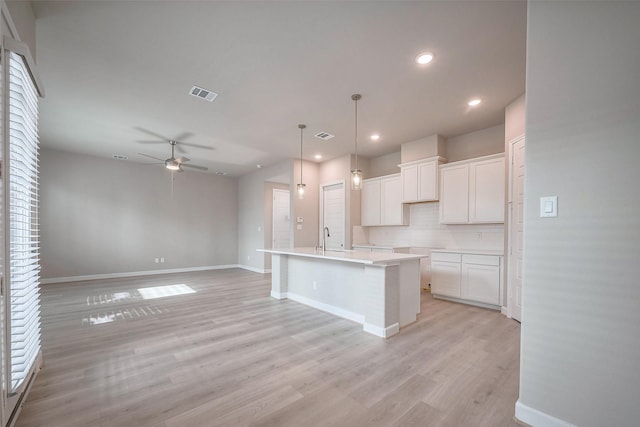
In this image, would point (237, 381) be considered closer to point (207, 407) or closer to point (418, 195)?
point (207, 407)

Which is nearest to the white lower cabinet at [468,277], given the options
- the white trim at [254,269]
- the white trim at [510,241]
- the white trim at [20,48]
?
the white trim at [510,241]

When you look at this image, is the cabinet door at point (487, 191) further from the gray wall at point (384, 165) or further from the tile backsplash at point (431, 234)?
the gray wall at point (384, 165)

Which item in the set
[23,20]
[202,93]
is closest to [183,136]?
[202,93]

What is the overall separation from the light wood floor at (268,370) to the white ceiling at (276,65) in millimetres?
2980

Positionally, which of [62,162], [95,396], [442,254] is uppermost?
[62,162]

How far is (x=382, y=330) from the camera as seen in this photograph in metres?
3.14

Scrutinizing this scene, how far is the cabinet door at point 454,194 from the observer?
4715 millimetres

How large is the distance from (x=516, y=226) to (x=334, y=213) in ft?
12.6

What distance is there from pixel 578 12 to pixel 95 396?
414 cm

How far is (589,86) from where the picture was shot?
1.57 m

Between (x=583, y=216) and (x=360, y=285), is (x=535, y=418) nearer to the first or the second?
(x=583, y=216)

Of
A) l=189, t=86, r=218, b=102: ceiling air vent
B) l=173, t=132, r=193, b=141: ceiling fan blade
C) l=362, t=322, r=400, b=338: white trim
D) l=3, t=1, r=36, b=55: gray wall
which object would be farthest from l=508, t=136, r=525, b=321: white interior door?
l=173, t=132, r=193, b=141: ceiling fan blade

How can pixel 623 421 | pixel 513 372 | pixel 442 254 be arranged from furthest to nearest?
pixel 442 254
pixel 513 372
pixel 623 421

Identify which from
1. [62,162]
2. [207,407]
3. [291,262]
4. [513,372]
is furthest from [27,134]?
[62,162]
